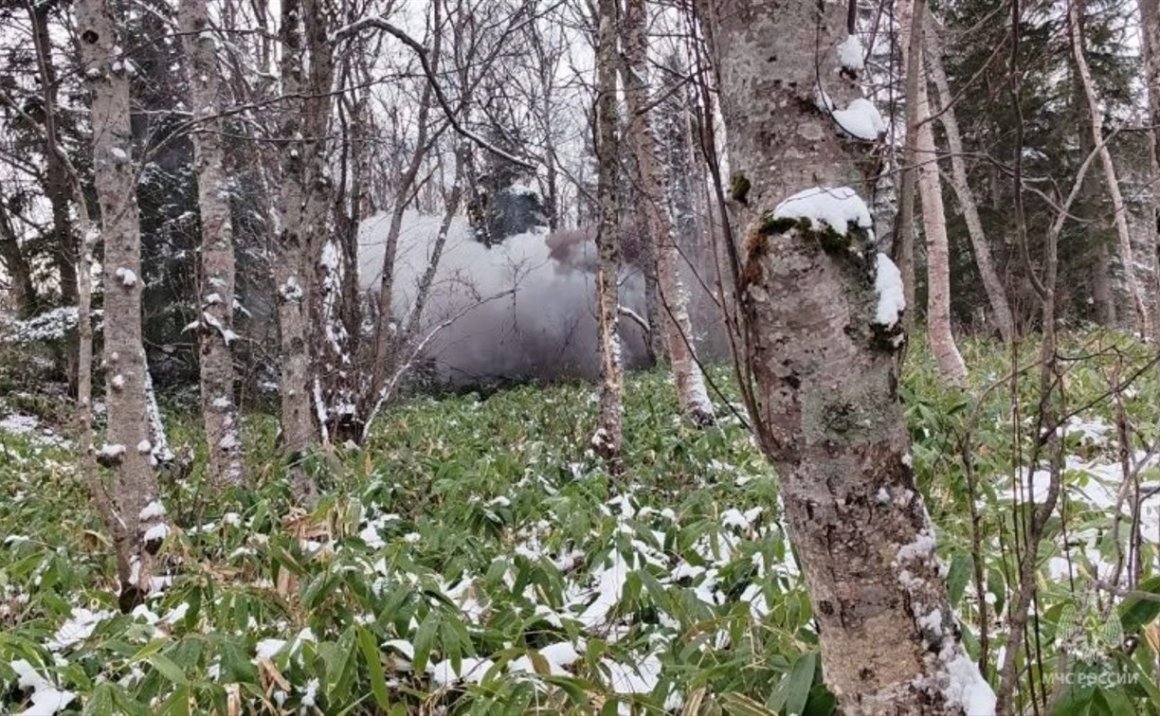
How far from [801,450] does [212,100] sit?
A: 5948 mm

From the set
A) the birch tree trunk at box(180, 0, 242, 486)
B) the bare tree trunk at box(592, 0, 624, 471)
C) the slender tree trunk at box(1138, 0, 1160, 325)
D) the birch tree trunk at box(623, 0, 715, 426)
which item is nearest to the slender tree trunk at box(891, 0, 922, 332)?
the slender tree trunk at box(1138, 0, 1160, 325)

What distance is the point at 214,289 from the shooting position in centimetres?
568

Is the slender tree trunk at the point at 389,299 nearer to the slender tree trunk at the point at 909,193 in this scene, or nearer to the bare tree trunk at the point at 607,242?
the bare tree trunk at the point at 607,242

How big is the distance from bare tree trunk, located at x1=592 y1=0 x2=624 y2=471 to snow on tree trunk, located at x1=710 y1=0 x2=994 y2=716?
3.77 metres

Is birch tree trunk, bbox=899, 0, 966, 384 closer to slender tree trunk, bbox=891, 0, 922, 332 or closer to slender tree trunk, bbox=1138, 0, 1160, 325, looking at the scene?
slender tree trunk, bbox=1138, 0, 1160, 325

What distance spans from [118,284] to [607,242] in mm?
2924

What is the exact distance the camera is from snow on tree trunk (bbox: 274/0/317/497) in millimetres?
4621

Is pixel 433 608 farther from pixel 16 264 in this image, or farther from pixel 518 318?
pixel 16 264

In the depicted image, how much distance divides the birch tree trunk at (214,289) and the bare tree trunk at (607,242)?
273 cm

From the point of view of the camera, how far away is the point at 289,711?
197 cm

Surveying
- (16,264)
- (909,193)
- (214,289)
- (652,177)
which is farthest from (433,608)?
(16,264)

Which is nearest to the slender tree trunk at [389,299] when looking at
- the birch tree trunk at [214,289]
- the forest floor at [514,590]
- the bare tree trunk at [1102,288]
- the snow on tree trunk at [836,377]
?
the birch tree trunk at [214,289]

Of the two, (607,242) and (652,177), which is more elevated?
(652,177)

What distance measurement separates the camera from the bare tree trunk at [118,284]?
3514 millimetres
